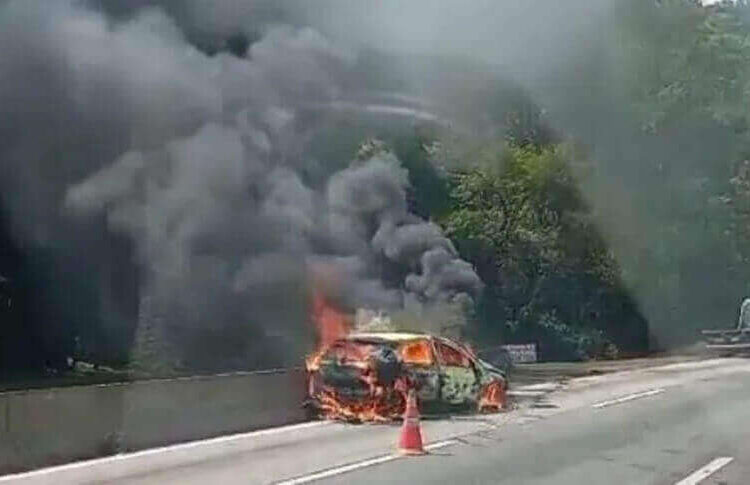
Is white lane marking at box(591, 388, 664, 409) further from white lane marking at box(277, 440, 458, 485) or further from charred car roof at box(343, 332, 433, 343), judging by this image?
white lane marking at box(277, 440, 458, 485)

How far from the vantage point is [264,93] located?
31.0 m

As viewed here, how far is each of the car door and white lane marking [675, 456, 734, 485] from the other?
661 cm

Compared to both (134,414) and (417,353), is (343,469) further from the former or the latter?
(417,353)

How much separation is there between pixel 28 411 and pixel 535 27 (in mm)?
16113

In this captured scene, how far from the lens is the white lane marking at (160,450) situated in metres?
14.7

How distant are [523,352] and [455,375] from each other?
17793mm

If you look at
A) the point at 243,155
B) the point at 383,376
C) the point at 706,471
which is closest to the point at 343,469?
the point at 706,471

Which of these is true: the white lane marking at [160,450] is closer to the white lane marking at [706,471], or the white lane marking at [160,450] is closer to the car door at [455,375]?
the car door at [455,375]

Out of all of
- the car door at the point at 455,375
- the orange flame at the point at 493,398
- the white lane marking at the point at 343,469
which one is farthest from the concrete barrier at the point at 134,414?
the orange flame at the point at 493,398

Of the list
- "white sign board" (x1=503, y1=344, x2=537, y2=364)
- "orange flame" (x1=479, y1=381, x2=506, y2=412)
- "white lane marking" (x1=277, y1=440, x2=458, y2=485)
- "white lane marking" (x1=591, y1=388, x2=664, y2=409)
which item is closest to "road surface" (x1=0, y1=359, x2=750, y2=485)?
"white lane marking" (x1=277, y1=440, x2=458, y2=485)

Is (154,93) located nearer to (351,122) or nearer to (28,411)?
(351,122)

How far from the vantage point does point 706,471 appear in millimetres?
14828

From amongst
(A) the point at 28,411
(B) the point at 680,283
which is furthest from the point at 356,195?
(B) the point at 680,283

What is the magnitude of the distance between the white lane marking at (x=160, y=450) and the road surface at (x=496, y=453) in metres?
0.02
